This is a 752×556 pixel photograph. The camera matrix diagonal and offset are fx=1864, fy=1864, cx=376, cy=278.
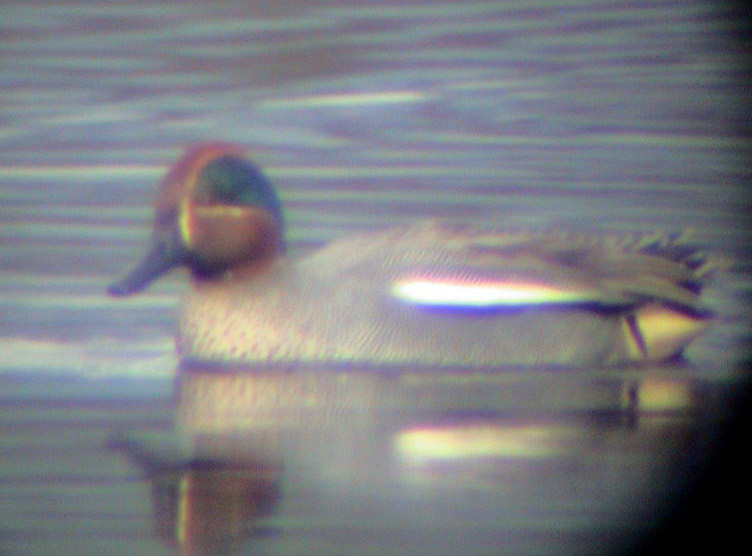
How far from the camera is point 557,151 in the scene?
1133 centimetres

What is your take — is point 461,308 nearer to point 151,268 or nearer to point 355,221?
point 151,268

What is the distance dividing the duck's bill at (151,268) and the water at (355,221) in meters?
0.25

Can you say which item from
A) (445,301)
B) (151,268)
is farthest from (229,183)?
(445,301)

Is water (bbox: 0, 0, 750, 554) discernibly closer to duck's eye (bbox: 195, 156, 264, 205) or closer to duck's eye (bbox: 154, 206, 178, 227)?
duck's eye (bbox: 154, 206, 178, 227)

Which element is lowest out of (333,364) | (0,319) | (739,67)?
A: (333,364)

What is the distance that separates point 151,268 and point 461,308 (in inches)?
52.0

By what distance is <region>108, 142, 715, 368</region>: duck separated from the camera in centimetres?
755

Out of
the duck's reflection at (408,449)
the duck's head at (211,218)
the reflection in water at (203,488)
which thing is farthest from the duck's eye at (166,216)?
the reflection in water at (203,488)

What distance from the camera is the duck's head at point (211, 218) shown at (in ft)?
25.4

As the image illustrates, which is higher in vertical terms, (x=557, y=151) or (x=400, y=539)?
(x=557, y=151)

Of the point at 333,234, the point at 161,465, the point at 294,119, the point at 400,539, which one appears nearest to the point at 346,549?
the point at 400,539

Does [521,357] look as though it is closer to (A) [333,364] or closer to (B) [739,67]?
(A) [333,364]

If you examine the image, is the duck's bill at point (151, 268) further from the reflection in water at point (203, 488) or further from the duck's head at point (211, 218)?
the reflection in water at point (203, 488)

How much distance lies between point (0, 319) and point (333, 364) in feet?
5.08
